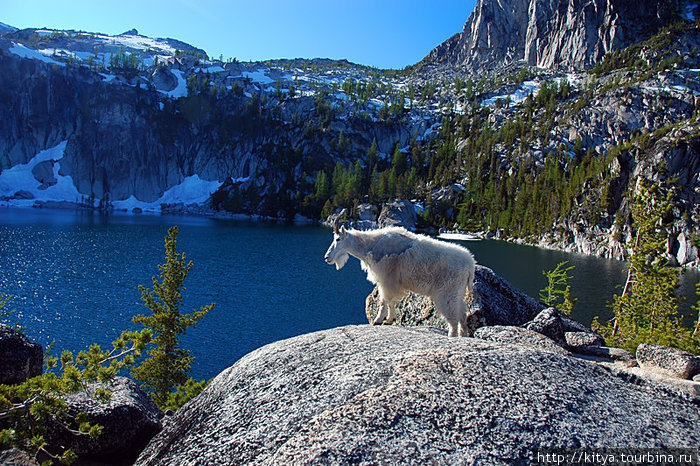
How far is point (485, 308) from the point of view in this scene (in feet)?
39.7

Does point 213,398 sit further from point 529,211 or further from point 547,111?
point 547,111

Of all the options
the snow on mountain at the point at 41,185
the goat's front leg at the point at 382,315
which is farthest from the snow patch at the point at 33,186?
the goat's front leg at the point at 382,315

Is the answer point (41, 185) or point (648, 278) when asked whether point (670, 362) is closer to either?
point (648, 278)

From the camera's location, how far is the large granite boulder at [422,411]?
3.69 m

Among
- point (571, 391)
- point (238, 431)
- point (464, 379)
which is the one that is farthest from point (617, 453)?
point (238, 431)

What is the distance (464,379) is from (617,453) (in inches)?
58.3

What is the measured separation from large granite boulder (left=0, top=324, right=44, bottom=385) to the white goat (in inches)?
273

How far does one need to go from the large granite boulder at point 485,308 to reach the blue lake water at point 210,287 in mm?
16359

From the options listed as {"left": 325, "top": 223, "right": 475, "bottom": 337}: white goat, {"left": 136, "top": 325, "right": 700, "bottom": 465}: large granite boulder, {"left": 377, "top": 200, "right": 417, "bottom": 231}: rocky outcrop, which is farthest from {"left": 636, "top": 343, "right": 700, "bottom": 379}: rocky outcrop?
{"left": 377, "top": 200, "right": 417, "bottom": 231}: rocky outcrop

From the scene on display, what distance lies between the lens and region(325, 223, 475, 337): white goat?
353 inches

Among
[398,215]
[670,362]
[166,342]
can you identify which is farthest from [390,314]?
[398,215]

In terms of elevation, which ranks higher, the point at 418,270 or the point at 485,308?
the point at 418,270

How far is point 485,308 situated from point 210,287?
39.3 metres

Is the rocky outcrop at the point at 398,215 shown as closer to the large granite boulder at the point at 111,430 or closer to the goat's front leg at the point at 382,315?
the goat's front leg at the point at 382,315
